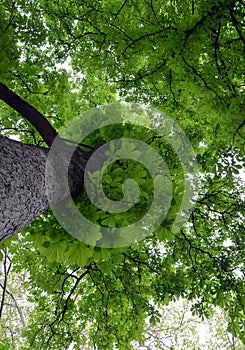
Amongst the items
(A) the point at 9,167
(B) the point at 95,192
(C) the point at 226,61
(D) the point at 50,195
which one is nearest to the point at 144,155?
(B) the point at 95,192

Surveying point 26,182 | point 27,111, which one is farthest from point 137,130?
point 26,182

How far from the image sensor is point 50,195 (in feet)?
6.70

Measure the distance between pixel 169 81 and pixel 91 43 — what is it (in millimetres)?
1280

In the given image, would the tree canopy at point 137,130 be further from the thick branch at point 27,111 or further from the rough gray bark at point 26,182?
the rough gray bark at point 26,182

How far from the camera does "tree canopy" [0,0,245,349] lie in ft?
7.27

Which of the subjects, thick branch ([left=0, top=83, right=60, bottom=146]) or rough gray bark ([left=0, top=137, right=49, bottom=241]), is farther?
thick branch ([left=0, top=83, right=60, bottom=146])

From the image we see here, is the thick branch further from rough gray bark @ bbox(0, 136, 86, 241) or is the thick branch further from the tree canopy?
rough gray bark @ bbox(0, 136, 86, 241)

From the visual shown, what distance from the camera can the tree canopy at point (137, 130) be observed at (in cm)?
221

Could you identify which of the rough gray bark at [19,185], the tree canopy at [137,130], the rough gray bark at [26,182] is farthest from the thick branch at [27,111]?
the rough gray bark at [19,185]

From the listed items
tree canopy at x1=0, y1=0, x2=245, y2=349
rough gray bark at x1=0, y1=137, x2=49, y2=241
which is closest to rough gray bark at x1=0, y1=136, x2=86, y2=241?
rough gray bark at x1=0, y1=137, x2=49, y2=241

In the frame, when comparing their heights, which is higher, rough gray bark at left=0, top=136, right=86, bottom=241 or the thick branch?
the thick branch

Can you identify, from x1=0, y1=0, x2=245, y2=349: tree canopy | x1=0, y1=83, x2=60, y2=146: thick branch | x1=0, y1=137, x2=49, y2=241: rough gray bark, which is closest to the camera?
x1=0, y1=137, x2=49, y2=241: rough gray bark

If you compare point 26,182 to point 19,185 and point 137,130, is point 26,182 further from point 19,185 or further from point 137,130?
point 137,130

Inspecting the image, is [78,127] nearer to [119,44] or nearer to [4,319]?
[119,44]
